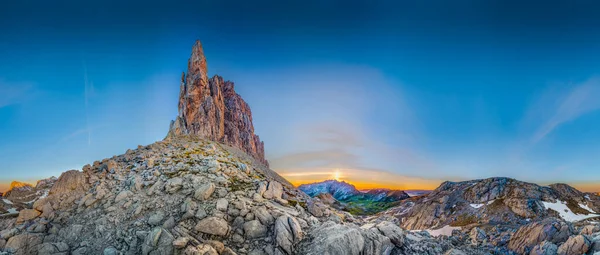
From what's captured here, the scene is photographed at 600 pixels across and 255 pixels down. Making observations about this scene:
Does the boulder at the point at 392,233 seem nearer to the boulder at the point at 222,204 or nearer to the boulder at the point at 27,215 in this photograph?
the boulder at the point at 222,204

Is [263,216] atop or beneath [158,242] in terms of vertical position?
atop

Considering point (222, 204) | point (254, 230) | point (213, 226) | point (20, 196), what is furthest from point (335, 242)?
point (20, 196)

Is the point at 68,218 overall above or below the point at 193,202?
below

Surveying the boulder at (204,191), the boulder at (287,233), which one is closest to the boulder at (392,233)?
the boulder at (287,233)

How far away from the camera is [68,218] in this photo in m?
22.8

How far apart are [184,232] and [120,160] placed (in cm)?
1938

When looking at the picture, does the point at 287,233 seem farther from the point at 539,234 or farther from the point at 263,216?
the point at 539,234

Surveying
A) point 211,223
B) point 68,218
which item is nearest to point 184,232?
point 211,223

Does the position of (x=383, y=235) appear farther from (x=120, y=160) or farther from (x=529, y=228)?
(x=529, y=228)

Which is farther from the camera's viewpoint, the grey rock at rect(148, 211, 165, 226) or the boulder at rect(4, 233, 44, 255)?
the grey rock at rect(148, 211, 165, 226)

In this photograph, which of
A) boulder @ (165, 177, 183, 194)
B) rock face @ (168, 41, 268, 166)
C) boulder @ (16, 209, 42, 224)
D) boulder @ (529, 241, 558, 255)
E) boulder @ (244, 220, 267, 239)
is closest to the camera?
boulder @ (244, 220, 267, 239)

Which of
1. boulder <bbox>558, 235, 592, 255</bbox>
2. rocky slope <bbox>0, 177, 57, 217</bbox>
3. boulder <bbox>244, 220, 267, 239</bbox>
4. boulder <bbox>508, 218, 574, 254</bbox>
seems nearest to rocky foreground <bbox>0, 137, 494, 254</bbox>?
boulder <bbox>244, 220, 267, 239</bbox>

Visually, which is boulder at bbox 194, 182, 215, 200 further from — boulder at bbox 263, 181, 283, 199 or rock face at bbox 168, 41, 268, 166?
rock face at bbox 168, 41, 268, 166

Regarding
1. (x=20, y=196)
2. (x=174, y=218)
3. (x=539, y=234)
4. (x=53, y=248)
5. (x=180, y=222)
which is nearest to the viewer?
(x=53, y=248)
